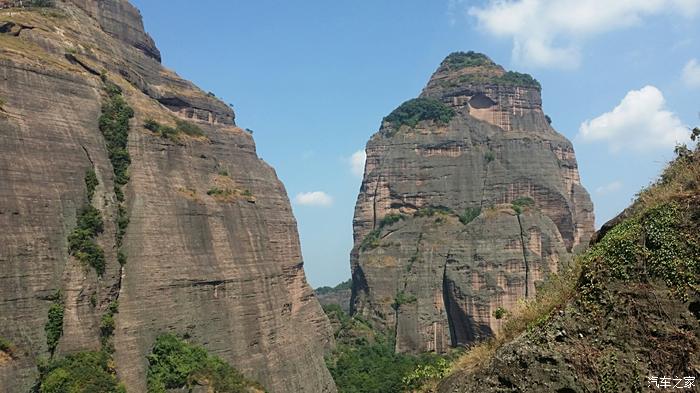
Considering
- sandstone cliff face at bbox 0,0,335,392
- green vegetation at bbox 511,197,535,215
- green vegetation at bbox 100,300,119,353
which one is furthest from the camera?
green vegetation at bbox 511,197,535,215

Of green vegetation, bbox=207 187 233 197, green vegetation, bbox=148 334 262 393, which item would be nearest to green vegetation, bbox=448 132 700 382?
green vegetation, bbox=148 334 262 393

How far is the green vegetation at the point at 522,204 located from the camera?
68537mm

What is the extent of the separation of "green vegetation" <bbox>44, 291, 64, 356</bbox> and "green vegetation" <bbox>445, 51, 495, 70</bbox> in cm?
7201

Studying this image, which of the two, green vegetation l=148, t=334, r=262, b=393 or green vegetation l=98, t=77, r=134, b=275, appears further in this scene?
green vegetation l=98, t=77, r=134, b=275

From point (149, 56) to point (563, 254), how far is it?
48414 mm

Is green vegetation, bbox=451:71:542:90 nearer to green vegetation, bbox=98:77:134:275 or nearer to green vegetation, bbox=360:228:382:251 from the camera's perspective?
green vegetation, bbox=360:228:382:251

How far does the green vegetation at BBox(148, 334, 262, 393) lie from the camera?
105 feet

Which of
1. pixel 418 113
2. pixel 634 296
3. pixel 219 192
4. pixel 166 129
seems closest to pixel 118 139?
pixel 166 129

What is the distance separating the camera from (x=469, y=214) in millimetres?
75250

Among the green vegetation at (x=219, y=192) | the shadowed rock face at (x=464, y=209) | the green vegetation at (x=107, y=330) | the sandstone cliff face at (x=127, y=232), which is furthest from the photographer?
the shadowed rock face at (x=464, y=209)

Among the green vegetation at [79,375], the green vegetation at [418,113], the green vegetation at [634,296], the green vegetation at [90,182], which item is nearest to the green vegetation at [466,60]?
the green vegetation at [418,113]

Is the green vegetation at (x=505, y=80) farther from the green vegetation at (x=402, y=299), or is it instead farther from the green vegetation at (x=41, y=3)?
the green vegetation at (x=41, y=3)

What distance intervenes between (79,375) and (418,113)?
6175cm

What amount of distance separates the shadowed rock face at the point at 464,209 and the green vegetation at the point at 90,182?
41241 mm
